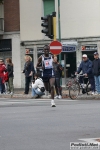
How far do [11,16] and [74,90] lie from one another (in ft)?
63.5

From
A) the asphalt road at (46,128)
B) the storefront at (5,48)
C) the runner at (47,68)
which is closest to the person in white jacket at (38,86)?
the runner at (47,68)

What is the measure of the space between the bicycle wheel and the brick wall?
60.7 feet

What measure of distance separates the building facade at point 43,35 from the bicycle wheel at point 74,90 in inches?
574

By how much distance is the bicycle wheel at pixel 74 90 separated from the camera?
2464 cm

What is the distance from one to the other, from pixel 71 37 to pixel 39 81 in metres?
14.4

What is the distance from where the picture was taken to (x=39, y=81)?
26.0 meters

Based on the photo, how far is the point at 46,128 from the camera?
1244 centimetres

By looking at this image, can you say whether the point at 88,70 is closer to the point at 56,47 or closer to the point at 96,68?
the point at 96,68

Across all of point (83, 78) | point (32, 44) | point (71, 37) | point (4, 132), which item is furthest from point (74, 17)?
point (4, 132)

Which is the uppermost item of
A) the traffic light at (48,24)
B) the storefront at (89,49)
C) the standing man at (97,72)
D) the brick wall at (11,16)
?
the brick wall at (11,16)

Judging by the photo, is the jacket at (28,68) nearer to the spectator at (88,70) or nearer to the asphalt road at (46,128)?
the spectator at (88,70)

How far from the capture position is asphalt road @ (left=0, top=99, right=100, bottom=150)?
1029 cm

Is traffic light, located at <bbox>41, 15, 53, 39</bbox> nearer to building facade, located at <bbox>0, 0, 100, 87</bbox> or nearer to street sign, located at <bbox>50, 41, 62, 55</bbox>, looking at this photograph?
street sign, located at <bbox>50, 41, 62, 55</bbox>

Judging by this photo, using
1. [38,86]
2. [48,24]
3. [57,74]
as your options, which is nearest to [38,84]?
[38,86]
